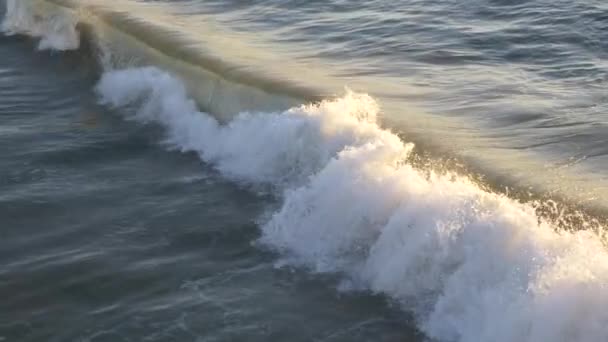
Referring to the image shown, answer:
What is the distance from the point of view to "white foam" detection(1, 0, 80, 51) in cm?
1906

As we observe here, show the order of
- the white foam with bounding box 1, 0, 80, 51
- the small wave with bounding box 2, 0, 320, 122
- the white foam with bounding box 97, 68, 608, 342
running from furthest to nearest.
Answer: the white foam with bounding box 1, 0, 80, 51 < the small wave with bounding box 2, 0, 320, 122 < the white foam with bounding box 97, 68, 608, 342

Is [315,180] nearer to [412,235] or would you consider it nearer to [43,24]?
[412,235]

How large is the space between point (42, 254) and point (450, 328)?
448 centimetres

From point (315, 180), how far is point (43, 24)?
1179 cm

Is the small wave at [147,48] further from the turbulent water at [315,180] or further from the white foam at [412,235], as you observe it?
the white foam at [412,235]

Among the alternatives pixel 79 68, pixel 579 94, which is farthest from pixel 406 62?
pixel 79 68

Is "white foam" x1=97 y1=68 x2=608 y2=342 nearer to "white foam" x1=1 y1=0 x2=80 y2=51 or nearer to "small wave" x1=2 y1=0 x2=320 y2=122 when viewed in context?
"small wave" x1=2 y1=0 x2=320 y2=122

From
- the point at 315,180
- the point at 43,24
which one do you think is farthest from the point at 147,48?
the point at 315,180

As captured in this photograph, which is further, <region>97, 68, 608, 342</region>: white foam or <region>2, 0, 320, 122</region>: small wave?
<region>2, 0, 320, 122</region>: small wave

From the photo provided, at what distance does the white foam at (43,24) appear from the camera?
19.1 metres

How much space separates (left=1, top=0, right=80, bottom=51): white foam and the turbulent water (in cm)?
47

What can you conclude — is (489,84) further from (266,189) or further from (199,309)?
(199,309)

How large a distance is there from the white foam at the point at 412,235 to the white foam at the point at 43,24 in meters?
7.46

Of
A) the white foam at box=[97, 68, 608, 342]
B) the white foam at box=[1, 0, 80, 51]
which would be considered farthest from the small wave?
the white foam at box=[97, 68, 608, 342]
